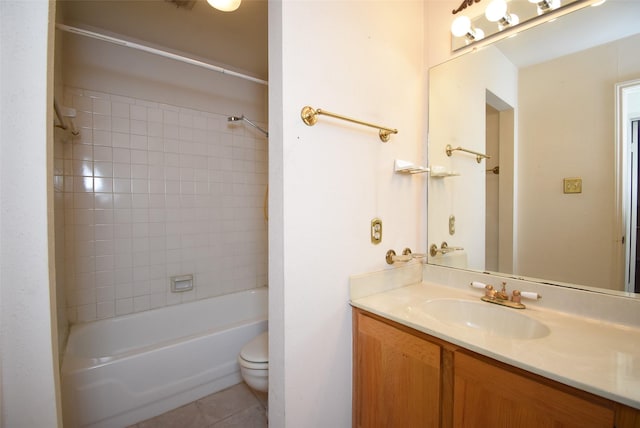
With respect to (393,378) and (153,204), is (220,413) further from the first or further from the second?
(153,204)

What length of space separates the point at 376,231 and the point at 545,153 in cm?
82

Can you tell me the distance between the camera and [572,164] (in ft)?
3.51

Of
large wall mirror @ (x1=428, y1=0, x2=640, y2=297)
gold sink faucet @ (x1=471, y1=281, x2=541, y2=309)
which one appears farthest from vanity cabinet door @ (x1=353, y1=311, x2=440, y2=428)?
large wall mirror @ (x1=428, y1=0, x2=640, y2=297)

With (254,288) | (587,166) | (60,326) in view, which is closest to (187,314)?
(254,288)

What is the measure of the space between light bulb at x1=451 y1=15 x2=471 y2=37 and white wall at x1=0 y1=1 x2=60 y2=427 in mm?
1559

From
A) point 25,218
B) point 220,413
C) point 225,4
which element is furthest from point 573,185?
point 220,413

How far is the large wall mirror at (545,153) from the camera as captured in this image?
0.97m

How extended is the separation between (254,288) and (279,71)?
205 cm

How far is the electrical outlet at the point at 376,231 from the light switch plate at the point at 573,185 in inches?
31.2

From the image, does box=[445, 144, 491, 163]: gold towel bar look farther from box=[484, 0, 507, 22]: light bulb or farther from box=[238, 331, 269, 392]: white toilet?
box=[238, 331, 269, 392]: white toilet

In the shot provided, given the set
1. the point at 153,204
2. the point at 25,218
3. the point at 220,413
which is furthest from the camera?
the point at 153,204

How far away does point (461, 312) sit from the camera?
1189 mm

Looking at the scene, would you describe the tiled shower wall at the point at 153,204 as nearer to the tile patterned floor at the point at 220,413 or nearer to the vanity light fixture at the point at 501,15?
the tile patterned floor at the point at 220,413

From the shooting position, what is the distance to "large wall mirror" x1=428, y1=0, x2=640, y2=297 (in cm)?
97
